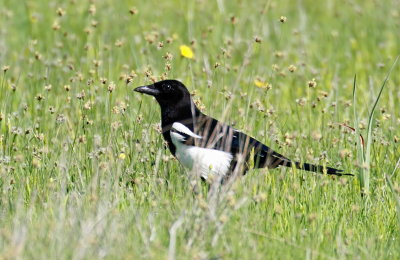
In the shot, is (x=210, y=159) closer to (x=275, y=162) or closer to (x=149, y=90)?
(x=275, y=162)

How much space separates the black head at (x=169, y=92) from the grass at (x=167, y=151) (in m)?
0.15

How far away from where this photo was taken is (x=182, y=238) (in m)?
3.81

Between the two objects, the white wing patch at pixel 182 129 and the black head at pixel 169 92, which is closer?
the white wing patch at pixel 182 129

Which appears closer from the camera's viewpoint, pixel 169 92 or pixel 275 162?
pixel 275 162

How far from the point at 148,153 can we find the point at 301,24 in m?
4.07

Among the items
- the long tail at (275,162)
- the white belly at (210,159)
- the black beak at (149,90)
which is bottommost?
the white belly at (210,159)

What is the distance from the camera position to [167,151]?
5.50 metres

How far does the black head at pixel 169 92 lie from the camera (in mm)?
5516

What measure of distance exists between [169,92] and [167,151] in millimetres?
376

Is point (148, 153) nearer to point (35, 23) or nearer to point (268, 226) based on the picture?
point (268, 226)

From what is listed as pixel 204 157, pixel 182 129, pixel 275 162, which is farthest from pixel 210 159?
pixel 275 162

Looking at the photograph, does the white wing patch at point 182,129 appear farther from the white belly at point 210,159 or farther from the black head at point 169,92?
the black head at point 169,92

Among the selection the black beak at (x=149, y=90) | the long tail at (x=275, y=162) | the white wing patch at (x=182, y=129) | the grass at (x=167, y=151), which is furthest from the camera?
the black beak at (x=149, y=90)

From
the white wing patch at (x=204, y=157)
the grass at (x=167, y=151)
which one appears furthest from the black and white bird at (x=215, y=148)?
the grass at (x=167, y=151)
